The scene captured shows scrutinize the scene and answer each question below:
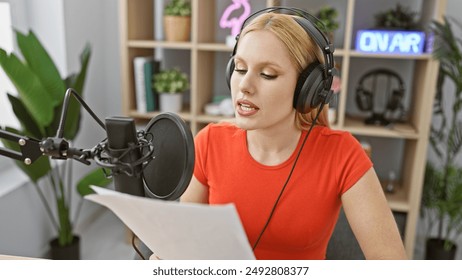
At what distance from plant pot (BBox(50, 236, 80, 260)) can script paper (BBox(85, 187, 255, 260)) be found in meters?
1.75

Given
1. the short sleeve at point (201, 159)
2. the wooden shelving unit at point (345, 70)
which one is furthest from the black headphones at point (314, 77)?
the wooden shelving unit at point (345, 70)

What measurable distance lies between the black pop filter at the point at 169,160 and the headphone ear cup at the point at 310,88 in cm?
35

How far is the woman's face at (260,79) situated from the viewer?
3.04 feet

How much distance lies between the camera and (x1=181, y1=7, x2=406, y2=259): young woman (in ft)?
3.10

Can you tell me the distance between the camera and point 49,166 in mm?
1991

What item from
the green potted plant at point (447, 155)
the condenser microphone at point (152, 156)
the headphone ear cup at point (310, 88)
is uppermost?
the headphone ear cup at point (310, 88)

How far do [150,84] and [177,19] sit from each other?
1.20 ft

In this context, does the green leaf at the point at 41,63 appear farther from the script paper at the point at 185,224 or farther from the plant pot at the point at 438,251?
the plant pot at the point at 438,251

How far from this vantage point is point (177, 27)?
2377mm

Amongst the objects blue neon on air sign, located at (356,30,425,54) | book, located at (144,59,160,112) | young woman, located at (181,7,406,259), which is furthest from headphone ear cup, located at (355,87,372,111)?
young woman, located at (181,7,406,259)

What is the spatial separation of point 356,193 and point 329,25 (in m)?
1.35

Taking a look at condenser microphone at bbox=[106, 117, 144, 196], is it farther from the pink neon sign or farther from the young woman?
the pink neon sign

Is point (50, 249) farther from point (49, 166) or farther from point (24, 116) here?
point (24, 116)

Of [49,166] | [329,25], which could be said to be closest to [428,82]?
→ [329,25]
